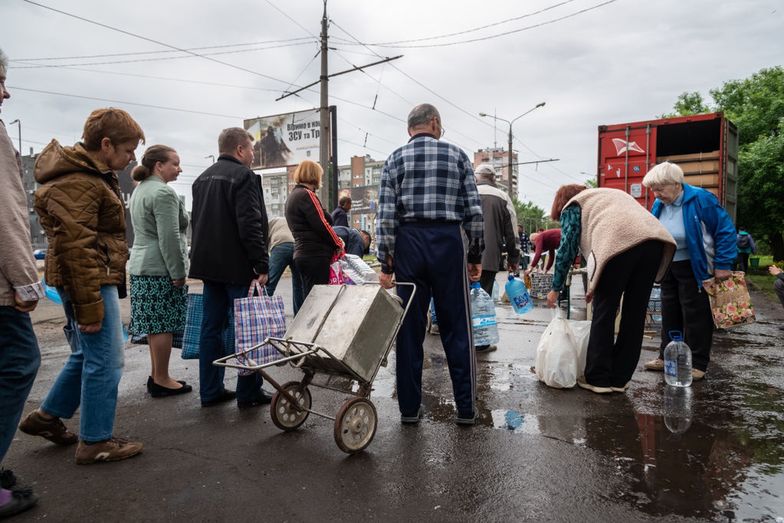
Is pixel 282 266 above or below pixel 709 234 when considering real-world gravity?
below

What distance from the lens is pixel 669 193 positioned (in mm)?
4891

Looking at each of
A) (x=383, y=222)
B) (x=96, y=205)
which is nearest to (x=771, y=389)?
(x=383, y=222)

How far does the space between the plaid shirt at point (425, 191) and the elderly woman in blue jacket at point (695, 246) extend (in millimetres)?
2197

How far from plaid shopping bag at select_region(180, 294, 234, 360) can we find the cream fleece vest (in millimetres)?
2905

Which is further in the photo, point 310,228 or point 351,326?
point 310,228

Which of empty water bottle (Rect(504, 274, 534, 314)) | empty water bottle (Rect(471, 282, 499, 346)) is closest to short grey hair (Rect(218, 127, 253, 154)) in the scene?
empty water bottle (Rect(471, 282, 499, 346))

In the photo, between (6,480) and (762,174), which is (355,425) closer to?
(6,480)

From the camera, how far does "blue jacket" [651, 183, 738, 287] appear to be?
4.73 meters

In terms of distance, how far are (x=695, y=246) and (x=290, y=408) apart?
368 centimetres

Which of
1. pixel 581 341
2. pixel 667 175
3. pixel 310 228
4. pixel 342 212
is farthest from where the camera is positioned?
pixel 342 212

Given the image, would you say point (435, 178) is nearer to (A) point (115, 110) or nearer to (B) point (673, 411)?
(A) point (115, 110)

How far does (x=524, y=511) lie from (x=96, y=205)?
106 inches

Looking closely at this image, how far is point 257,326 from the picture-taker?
148 inches

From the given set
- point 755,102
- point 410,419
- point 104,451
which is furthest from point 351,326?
point 755,102
